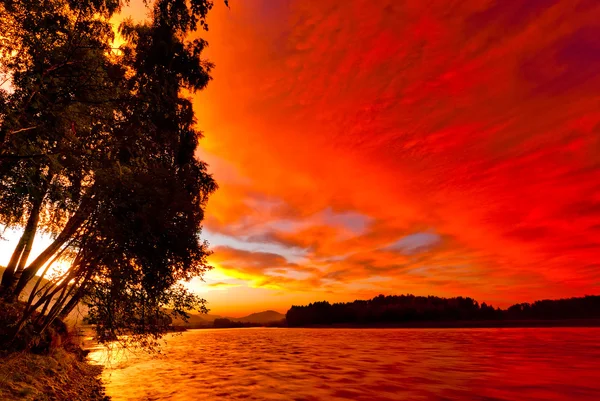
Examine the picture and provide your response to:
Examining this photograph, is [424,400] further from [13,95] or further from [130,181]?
[13,95]

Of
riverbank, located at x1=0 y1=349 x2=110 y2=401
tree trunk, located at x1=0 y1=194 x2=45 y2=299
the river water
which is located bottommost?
the river water

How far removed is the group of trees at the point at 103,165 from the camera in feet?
32.3

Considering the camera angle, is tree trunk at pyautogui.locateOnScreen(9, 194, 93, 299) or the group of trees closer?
the group of trees

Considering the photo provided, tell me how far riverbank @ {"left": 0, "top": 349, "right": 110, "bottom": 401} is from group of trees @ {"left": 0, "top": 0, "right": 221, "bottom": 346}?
1728 mm

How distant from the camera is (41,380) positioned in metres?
13.7

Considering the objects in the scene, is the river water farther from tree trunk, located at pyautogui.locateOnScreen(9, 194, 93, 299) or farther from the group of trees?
tree trunk, located at pyautogui.locateOnScreen(9, 194, 93, 299)

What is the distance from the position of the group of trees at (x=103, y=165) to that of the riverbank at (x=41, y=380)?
5.67 ft

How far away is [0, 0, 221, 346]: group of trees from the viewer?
984 cm

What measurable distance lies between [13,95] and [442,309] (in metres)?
199

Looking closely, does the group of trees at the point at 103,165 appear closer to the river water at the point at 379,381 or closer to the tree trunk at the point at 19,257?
the tree trunk at the point at 19,257

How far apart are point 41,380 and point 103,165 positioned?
9406 millimetres

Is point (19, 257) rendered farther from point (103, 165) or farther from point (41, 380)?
point (103, 165)

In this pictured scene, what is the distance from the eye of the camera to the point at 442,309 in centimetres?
17912

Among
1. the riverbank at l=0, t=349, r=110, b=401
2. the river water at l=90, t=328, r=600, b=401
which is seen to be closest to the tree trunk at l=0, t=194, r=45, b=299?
the riverbank at l=0, t=349, r=110, b=401
